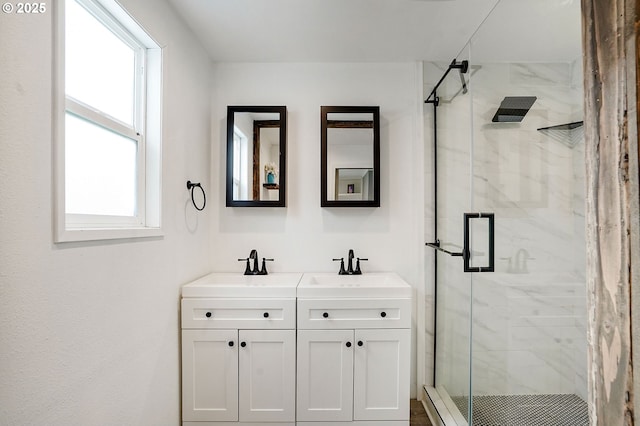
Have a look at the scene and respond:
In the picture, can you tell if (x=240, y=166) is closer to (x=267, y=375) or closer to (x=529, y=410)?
(x=267, y=375)

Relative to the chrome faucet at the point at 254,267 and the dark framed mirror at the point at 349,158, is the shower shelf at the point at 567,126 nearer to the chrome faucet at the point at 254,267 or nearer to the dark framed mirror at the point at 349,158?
the dark framed mirror at the point at 349,158

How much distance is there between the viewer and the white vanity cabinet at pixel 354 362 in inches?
70.6

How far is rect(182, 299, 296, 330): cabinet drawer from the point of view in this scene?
180cm

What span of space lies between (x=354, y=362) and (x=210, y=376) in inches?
33.1

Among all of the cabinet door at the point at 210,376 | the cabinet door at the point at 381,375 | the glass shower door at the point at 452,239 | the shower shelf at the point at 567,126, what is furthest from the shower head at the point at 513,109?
the cabinet door at the point at 210,376

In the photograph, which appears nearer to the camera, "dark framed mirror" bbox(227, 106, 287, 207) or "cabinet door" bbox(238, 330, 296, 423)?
"cabinet door" bbox(238, 330, 296, 423)

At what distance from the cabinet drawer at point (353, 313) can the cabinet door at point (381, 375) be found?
5 centimetres

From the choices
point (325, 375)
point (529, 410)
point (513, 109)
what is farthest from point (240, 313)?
point (513, 109)

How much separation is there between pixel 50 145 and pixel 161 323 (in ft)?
3.32

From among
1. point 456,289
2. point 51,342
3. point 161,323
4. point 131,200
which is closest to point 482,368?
point 456,289

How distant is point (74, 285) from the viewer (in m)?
1.07

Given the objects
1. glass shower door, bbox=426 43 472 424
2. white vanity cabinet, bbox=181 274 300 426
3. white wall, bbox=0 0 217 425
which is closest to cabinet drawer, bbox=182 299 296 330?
white vanity cabinet, bbox=181 274 300 426

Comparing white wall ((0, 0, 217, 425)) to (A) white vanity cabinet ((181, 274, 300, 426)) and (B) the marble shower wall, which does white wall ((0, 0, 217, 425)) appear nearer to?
(A) white vanity cabinet ((181, 274, 300, 426))
